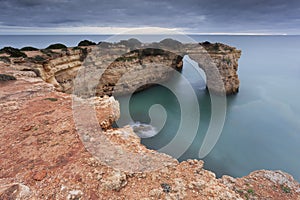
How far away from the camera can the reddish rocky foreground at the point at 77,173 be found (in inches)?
109

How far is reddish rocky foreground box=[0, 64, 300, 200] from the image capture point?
278 cm

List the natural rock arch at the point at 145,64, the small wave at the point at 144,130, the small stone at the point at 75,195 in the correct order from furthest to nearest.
Result: 1. the natural rock arch at the point at 145,64
2. the small wave at the point at 144,130
3. the small stone at the point at 75,195

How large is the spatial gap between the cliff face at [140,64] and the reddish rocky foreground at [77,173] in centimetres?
1212

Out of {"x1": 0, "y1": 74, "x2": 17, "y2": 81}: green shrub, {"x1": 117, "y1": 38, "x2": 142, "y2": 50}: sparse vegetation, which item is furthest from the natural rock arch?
{"x1": 0, "y1": 74, "x2": 17, "y2": 81}: green shrub

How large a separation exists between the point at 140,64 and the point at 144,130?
11.1 metres

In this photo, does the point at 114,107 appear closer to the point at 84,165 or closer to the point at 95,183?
the point at 84,165

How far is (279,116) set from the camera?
1789 centimetres

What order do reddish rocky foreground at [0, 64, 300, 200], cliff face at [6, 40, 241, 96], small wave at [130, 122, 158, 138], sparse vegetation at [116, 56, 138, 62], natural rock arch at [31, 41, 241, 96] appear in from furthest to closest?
sparse vegetation at [116, 56, 138, 62], natural rock arch at [31, 41, 241, 96], cliff face at [6, 40, 241, 96], small wave at [130, 122, 158, 138], reddish rocky foreground at [0, 64, 300, 200]

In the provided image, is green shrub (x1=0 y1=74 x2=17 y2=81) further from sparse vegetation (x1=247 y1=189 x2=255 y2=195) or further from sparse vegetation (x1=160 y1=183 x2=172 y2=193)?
sparse vegetation (x1=247 y1=189 x2=255 y2=195)

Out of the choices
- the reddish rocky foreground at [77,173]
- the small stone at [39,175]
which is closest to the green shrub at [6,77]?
the reddish rocky foreground at [77,173]

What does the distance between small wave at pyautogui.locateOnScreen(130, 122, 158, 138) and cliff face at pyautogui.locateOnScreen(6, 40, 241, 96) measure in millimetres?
7596

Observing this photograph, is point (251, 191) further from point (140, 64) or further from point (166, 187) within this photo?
point (140, 64)

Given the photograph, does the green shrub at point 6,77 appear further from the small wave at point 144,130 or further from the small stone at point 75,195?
the small wave at point 144,130

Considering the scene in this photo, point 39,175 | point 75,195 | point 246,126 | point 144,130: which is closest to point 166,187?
point 75,195
